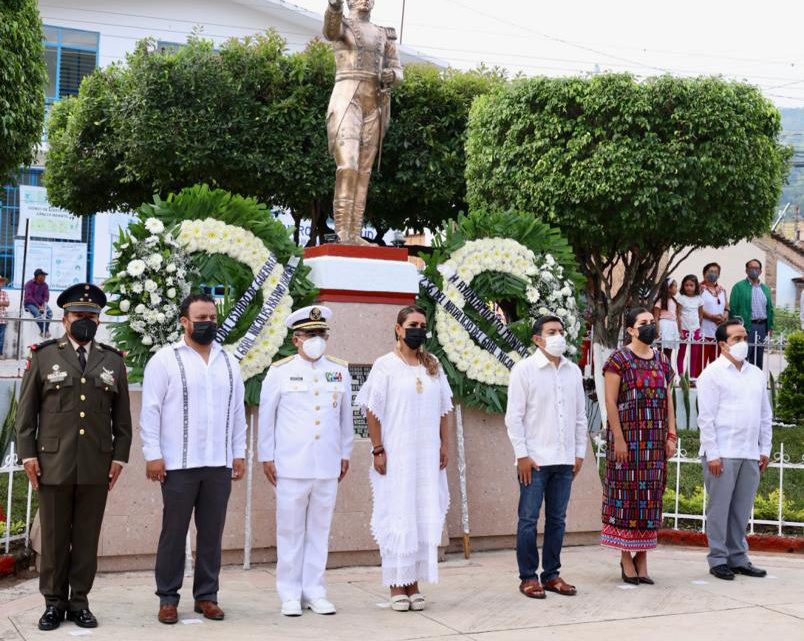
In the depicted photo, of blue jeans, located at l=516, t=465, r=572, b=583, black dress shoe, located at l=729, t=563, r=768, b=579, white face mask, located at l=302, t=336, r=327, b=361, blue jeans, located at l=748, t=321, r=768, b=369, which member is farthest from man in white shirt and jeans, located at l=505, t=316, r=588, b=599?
blue jeans, located at l=748, t=321, r=768, b=369

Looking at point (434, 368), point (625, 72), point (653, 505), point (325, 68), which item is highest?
point (325, 68)

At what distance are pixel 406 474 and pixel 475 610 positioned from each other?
3.08ft

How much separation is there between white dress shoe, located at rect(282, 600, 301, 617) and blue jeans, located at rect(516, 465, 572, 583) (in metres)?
1.50

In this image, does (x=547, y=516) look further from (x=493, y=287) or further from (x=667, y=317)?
(x=667, y=317)

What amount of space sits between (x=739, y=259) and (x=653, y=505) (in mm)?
31709

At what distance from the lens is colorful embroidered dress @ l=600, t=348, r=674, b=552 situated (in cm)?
740

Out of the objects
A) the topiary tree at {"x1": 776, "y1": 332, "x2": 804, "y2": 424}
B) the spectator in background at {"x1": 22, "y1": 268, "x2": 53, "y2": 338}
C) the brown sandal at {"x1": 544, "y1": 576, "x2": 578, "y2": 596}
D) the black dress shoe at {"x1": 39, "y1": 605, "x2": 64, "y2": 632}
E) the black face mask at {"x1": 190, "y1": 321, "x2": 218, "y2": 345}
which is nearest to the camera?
the black dress shoe at {"x1": 39, "y1": 605, "x2": 64, "y2": 632}

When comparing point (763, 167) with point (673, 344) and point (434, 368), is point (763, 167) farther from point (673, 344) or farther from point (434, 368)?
point (434, 368)

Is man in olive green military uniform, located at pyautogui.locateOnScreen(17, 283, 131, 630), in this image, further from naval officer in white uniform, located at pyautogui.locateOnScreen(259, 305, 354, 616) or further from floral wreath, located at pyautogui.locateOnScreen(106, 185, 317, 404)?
floral wreath, located at pyautogui.locateOnScreen(106, 185, 317, 404)

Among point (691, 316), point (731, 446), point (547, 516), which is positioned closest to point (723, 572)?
point (731, 446)

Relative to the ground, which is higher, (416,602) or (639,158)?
(639,158)

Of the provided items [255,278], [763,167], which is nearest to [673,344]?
[763,167]

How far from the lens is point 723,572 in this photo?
777 centimetres

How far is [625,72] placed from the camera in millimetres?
15805
